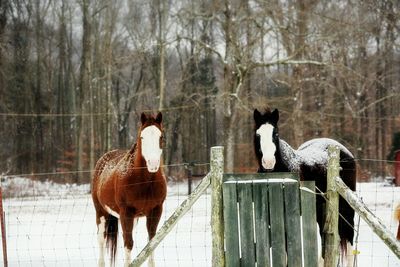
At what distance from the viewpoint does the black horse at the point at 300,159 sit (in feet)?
20.1

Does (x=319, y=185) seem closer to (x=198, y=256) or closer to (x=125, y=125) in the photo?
(x=198, y=256)

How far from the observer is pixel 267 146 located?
6.07 m

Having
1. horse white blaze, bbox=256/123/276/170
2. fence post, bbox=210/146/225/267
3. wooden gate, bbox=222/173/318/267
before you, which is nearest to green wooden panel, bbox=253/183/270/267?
wooden gate, bbox=222/173/318/267

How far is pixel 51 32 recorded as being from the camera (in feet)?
105

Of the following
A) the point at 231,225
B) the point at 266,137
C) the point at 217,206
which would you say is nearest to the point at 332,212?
the point at 231,225

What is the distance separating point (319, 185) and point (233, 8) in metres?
12.5

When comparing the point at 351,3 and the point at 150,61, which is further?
the point at 150,61

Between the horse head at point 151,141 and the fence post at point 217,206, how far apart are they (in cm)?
142

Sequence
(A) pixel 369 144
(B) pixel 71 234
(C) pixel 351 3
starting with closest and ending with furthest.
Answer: (B) pixel 71 234
(C) pixel 351 3
(A) pixel 369 144

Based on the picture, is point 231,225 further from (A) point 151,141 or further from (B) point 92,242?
(B) point 92,242

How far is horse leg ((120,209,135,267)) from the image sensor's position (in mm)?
6148

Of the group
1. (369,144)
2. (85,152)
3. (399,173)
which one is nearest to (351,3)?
(369,144)

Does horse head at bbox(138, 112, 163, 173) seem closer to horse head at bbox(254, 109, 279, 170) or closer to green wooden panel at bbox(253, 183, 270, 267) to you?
horse head at bbox(254, 109, 279, 170)

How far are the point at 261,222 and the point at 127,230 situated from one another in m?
2.29
